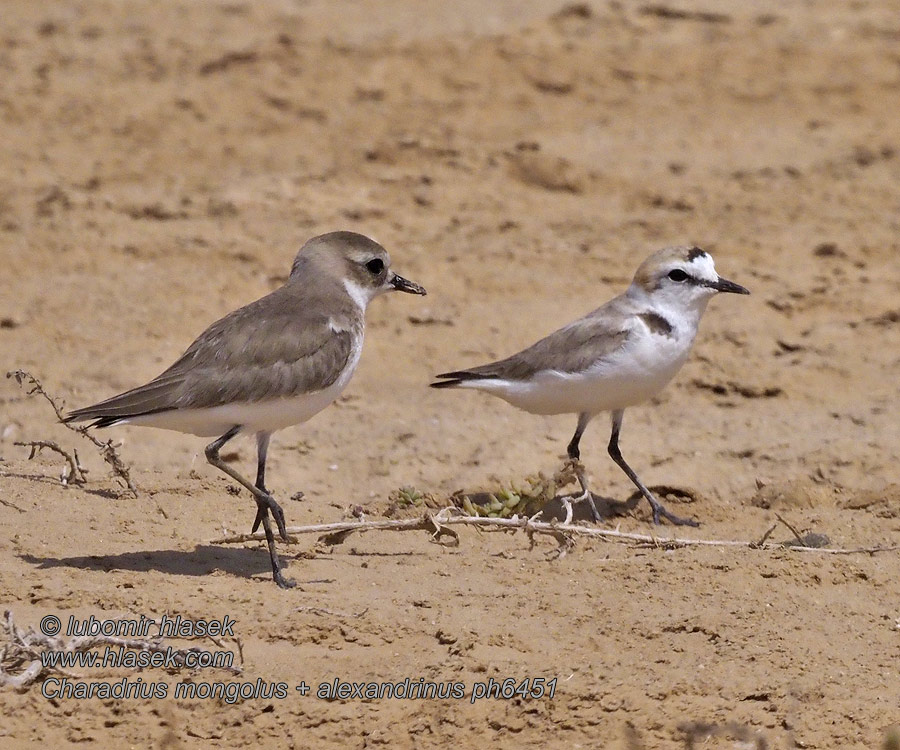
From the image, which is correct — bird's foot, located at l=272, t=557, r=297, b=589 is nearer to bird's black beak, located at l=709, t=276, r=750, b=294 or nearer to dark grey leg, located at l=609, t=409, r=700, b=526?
dark grey leg, located at l=609, t=409, r=700, b=526

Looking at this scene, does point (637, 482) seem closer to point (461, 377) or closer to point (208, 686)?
point (461, 377)

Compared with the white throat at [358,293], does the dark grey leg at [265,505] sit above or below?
below

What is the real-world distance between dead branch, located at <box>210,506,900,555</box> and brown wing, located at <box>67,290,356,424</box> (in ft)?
2.26

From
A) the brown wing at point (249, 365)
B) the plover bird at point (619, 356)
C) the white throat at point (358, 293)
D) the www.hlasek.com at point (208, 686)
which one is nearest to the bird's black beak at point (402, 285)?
the white throat at point (358, 293)

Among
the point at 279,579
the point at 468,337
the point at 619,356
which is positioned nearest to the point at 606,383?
the point at 619,356

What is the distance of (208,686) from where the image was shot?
16.9 feet

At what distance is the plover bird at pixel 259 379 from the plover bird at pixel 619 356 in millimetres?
1383

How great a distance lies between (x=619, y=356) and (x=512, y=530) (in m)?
1.42

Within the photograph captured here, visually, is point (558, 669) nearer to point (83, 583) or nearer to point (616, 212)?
point (83, 583)

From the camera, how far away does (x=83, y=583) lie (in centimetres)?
577

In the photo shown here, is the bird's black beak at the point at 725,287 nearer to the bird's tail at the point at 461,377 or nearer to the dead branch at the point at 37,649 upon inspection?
the bird's tail at the point at 461,377

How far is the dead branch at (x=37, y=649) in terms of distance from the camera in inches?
199

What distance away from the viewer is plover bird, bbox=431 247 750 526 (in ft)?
25.2

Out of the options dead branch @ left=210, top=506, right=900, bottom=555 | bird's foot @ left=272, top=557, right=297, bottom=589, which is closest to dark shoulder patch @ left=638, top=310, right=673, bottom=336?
dead branch @ left=210, top=506, right=900, bottom=555
